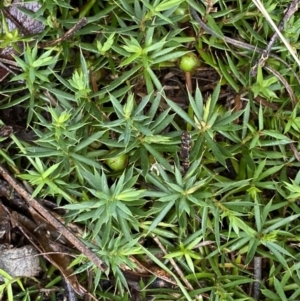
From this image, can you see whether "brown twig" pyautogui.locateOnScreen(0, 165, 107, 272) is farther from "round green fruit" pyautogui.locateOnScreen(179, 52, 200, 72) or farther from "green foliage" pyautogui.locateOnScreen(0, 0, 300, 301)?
"round green fruit" pyautogui.locateOnScreen(179, 52, 200, 72)

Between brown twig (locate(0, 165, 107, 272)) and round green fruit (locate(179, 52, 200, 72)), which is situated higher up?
round green fruit (locate(179, 52, 200, 72))

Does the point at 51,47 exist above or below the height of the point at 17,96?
above

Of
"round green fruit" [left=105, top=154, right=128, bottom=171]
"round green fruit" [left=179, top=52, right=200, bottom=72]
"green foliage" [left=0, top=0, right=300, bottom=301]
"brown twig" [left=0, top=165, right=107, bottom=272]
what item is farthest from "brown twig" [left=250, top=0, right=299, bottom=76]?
"brown twig" [left=0, top=165, right=107, bottom=272]

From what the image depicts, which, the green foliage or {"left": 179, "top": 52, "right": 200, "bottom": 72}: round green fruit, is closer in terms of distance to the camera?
the green foliage

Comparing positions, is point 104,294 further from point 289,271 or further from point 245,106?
point 245,106

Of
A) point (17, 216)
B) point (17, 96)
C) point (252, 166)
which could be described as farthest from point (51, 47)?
point (252, 166)
